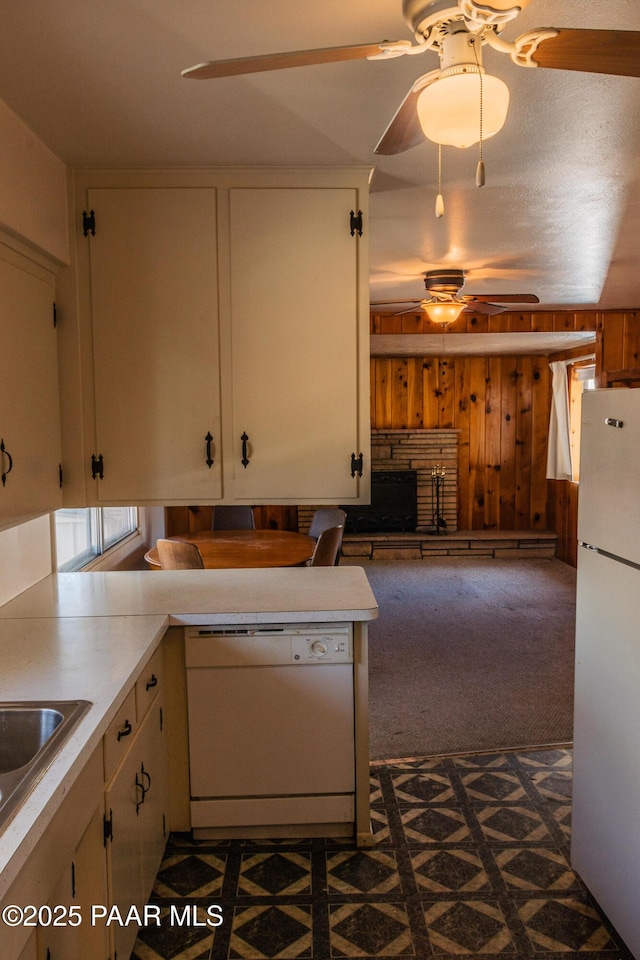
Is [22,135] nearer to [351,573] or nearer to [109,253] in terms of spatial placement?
[109,253]

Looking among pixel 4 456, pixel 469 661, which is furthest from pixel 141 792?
pixel 469 661

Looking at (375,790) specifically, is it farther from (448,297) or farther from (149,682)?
(448,297)

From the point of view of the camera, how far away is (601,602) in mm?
2143

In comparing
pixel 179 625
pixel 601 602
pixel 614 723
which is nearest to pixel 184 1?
pixel 179 625

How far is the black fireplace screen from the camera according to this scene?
8.09 meters

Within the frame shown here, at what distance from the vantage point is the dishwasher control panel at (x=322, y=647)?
238 cm

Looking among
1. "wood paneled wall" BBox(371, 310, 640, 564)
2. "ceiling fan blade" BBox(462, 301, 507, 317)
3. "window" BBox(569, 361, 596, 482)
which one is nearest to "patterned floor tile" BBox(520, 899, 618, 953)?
"ceiling fan blade" BBox(462, 301, 507, 317)

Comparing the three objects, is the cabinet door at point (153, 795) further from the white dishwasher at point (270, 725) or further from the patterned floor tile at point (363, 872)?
the patterned floor tile at point (363, 872)

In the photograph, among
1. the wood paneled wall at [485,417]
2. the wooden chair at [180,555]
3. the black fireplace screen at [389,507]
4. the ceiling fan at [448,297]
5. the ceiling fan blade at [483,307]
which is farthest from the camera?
the wood paneled wall at [485,417]

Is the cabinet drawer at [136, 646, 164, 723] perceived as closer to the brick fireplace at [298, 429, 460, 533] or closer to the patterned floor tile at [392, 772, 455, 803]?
the patterned floor tile at [392, 772, 455, 803]

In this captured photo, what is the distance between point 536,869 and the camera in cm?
240

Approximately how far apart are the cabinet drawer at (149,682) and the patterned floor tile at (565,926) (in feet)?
4.25

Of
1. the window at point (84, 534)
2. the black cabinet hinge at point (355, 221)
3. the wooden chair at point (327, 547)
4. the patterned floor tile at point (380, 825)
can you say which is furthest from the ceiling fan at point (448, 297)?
the patterned floor tile at point (380, 825)

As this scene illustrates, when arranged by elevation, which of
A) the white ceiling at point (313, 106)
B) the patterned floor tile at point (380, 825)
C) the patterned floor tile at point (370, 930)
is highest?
the white ceiling at point (313, 106)
